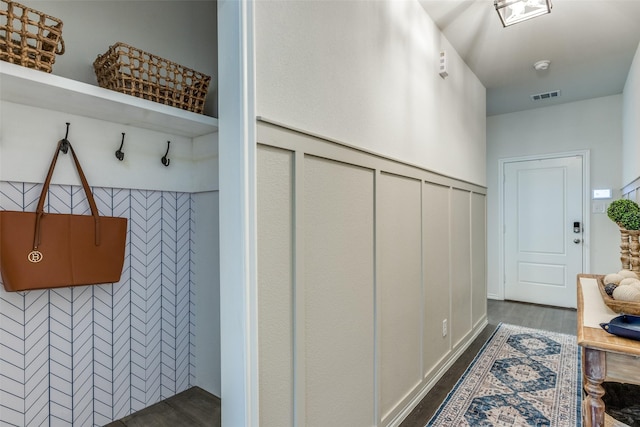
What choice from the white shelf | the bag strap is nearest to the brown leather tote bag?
the bag strap

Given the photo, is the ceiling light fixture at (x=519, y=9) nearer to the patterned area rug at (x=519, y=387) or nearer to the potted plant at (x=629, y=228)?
the potted plant at (x=629, y=228)

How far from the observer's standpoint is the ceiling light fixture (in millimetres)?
1964

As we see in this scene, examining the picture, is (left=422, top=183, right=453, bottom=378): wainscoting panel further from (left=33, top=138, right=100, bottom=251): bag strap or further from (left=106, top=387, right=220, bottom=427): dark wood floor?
(left=33, top=138, right=100, bottom=251): bag strap

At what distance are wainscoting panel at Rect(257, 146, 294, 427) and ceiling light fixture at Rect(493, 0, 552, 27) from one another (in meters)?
1.68

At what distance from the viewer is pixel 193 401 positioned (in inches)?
64.4

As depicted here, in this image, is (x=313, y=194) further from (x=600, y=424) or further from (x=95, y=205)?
(x=600, y=424)

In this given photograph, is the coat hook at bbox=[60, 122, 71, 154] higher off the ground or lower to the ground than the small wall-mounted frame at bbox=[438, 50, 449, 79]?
lower

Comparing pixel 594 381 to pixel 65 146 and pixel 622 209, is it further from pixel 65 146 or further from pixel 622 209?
pixel 65 146

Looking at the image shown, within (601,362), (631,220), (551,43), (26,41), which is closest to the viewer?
(26,41)

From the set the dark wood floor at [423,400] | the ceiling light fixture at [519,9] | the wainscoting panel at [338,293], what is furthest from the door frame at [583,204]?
the wainscoting panel at [338,293]

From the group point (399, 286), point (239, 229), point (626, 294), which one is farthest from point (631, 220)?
point (239, 229)

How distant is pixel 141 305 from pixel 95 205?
506mm

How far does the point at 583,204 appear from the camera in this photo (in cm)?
429

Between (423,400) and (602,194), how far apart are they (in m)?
3.69
